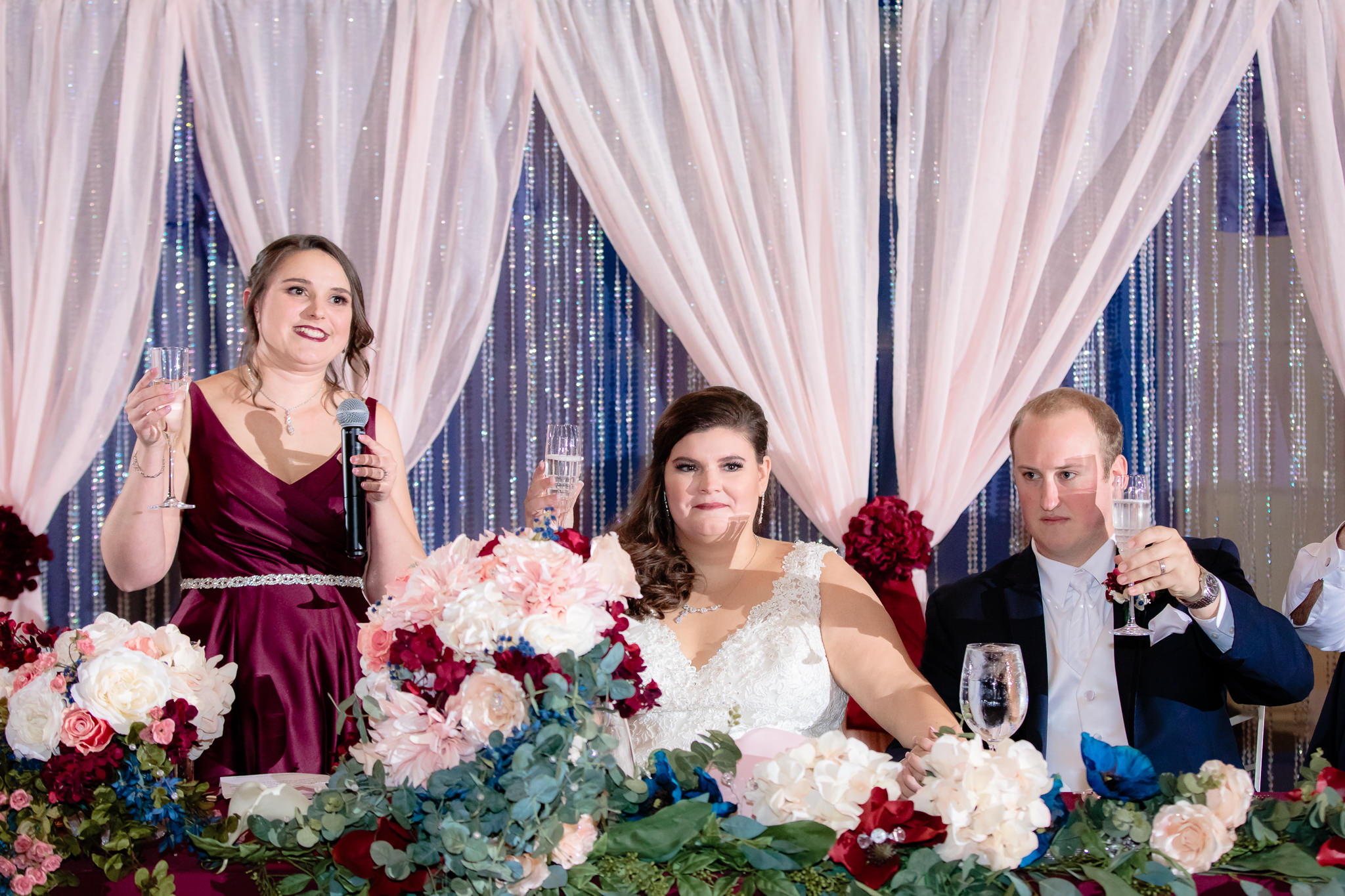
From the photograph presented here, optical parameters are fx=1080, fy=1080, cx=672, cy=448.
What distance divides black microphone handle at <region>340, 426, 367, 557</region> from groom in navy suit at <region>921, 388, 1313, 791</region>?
1385 millimetres


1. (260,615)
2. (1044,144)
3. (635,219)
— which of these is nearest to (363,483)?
(260,615)

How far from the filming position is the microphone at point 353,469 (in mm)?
2398

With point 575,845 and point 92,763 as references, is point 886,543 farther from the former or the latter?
point 92,763

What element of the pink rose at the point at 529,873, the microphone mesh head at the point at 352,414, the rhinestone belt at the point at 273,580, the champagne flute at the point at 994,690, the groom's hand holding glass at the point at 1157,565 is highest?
the microphone mesh head at the point at 352,414

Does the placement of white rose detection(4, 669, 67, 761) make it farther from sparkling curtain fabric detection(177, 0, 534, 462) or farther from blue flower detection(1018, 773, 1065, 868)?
sparkling curtain fabric detection(177, 0, 534, 462)

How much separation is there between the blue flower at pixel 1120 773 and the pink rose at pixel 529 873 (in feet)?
2.37

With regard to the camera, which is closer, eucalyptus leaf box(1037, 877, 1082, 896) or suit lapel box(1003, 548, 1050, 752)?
eucalyptus leaf box(1037, 877, 1082, 896)

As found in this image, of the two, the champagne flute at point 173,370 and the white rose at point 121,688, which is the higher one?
the champagne flute at point 173,370

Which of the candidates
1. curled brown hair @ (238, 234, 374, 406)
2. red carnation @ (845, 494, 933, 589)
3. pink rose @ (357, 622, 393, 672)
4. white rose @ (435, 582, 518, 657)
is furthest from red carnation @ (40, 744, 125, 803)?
red carnation @ (845, 494, 933, 589)

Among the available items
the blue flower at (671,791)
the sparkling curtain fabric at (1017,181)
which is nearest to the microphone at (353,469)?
the blue flower at (671,791)

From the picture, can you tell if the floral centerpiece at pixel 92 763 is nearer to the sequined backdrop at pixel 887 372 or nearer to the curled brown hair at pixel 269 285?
the curled brown hair at pixel 269 285

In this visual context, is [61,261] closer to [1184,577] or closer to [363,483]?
[363,483]

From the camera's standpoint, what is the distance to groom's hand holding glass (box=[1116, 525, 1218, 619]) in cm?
207

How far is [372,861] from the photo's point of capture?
4.62ft
